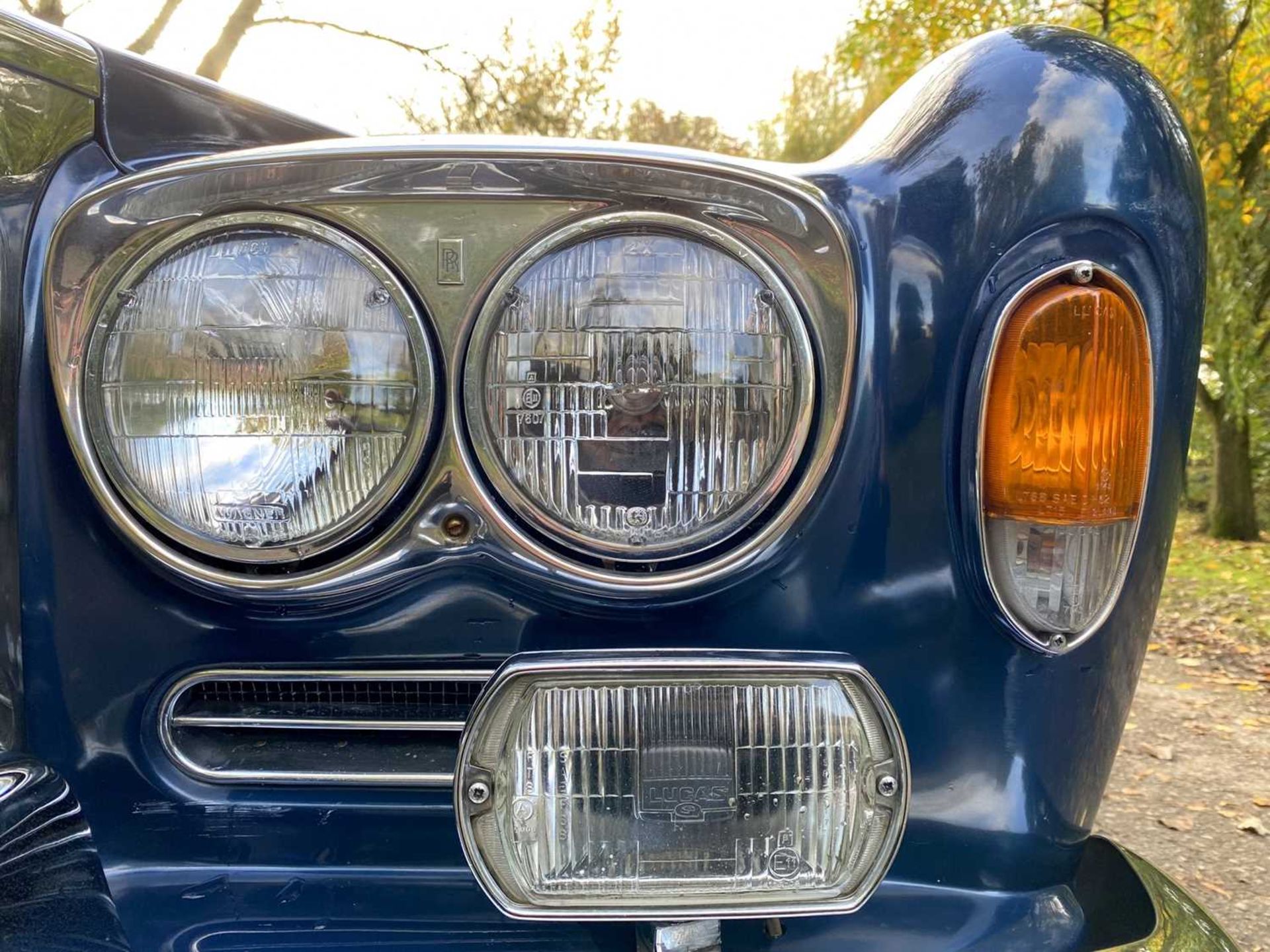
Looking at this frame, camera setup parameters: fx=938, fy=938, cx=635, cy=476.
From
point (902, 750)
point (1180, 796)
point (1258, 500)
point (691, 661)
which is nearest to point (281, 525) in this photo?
point (691, 661)

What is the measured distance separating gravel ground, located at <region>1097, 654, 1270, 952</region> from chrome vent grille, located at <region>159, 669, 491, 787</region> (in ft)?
6.69

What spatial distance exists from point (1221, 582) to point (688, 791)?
698cm

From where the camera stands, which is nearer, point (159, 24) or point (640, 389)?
point (640, 389)

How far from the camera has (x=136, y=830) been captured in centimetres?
96

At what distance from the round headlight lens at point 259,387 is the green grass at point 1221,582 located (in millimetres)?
4413

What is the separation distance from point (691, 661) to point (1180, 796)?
2819 mm

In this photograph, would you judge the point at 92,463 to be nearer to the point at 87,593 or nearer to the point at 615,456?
the point at 87,593

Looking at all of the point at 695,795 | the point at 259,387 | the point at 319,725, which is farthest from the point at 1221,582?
the point at 259,387

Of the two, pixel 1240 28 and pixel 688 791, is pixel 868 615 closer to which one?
pixel 688 791

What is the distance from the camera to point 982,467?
0.89 metres

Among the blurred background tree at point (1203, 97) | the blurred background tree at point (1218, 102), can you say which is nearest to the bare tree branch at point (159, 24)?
the blurred background tree at point (1203, 97)

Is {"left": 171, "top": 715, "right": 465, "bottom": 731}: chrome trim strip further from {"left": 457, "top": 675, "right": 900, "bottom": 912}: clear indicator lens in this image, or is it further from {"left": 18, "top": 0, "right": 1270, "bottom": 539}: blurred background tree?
{"left": 18, "top": 0, "right": 1270, "bottom": 539}: blurred background tree

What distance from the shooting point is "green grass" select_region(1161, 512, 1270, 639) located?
550 cm

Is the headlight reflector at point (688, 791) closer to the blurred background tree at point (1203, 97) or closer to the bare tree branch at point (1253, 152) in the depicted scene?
the blurred background tree at point (1203, 97)
